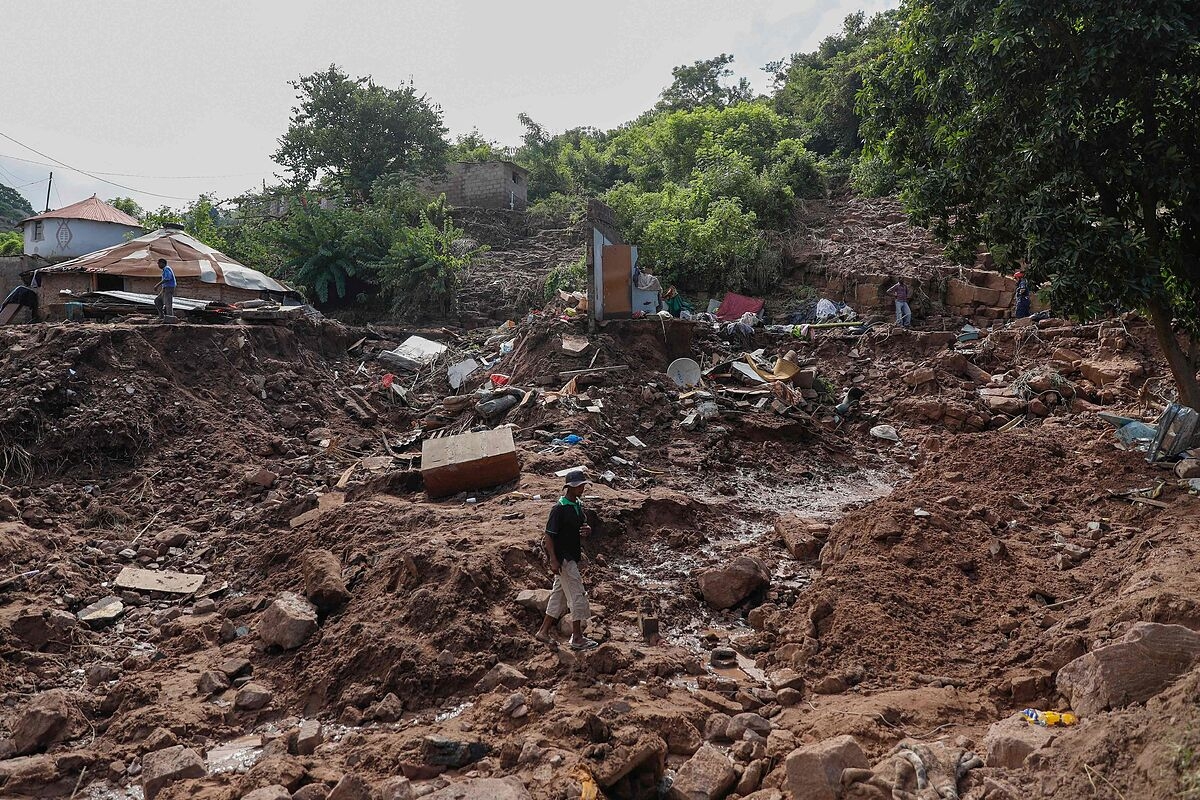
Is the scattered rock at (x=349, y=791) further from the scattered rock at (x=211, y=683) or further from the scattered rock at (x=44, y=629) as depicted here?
the scattered rock at (x=44, y=629)

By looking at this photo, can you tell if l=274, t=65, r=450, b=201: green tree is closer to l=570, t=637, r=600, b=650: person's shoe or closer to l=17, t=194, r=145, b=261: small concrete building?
l=17, t=194, r=145, b=261: small concrete building

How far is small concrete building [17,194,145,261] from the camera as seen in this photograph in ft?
86.6

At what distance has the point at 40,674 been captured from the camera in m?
5.30

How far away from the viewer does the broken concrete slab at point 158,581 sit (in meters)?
6.62

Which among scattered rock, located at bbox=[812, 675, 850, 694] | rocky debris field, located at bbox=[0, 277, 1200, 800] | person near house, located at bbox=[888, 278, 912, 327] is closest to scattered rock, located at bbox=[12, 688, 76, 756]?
rocky debris field, located at bbox=[0, 277, 1200, 800]

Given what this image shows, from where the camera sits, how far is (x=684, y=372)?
1195cm

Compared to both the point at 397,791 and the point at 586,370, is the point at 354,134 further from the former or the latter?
the point at 397,791

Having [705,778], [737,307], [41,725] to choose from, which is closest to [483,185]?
[737,307]

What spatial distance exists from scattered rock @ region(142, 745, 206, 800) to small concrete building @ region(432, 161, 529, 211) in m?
22.7

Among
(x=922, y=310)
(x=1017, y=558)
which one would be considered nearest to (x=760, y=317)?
(x=922, y=310)

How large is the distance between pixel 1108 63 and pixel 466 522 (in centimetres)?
708

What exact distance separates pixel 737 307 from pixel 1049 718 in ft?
41.7

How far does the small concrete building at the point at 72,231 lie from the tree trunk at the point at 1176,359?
29.3 m

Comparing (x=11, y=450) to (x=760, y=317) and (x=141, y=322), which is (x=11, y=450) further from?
(x=760, y=317)
